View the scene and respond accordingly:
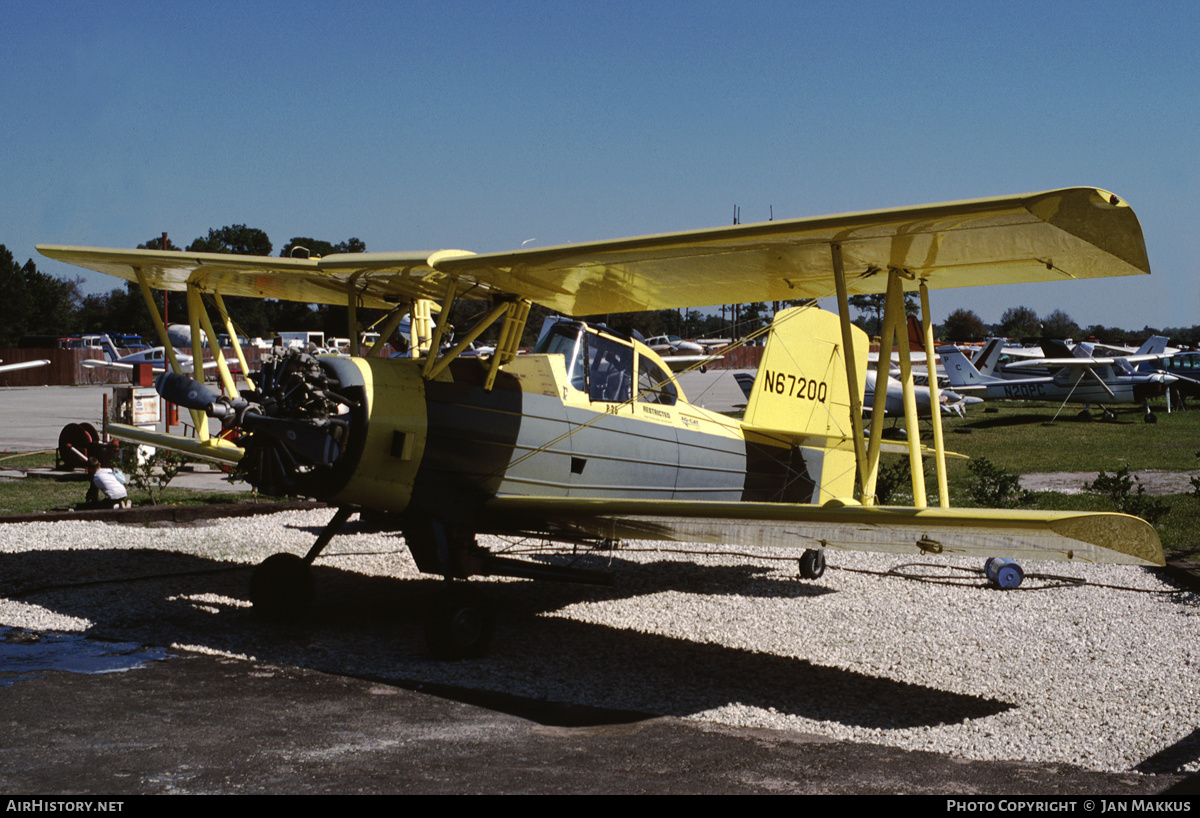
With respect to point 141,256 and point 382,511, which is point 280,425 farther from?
point 141,256

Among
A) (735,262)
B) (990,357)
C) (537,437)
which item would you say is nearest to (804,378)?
(735,262)

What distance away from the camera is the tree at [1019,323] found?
135875mm

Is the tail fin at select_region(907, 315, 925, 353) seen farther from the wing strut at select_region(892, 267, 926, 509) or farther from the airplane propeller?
the airplane propeller

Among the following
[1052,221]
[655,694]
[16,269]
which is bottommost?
[655,694]

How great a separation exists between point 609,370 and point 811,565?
341 cm

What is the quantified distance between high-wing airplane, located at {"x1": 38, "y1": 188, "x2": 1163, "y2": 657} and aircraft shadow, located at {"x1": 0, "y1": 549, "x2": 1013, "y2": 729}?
1.55 feet

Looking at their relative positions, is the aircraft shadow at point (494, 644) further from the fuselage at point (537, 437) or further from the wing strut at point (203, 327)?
the wing strut at point (203, 327)

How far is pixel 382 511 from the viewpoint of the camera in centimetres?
726

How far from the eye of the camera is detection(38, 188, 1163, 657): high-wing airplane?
18.5ft

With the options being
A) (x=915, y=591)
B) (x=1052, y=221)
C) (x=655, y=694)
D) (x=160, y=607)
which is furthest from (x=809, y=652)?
(x=160, y=607)

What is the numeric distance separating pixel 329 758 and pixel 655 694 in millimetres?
2286

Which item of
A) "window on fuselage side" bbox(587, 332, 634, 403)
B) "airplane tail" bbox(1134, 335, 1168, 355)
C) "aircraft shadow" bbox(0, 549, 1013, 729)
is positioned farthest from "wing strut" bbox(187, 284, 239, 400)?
"airplane tail" bbox(1134, 335, 1168, 355)

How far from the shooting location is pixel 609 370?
8.43 meters

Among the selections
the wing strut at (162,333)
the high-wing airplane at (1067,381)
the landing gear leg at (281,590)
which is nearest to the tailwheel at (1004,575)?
the landing gear leg at (281,590)
